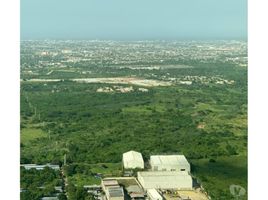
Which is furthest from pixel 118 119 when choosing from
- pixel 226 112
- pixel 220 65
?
pixel 220 65

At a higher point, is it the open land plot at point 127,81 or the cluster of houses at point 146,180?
the open land plot at point 127,81

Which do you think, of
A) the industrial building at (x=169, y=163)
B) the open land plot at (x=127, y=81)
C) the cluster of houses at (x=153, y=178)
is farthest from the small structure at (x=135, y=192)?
the open land plot at (x=127, y=81)

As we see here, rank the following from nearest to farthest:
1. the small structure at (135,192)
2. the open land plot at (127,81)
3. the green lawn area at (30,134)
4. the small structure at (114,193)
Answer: the small structure at (114,193)
the small structure at (135,192)
the green lawn area at (30,134)
the open land plot at (127,81)

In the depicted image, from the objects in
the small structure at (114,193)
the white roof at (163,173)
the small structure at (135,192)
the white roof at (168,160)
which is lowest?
the small structure at (135,192)

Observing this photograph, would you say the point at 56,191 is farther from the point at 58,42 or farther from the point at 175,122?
the point at 58,42

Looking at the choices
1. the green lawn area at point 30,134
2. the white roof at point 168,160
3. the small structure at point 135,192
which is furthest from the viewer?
the green lawn area at point 30,134

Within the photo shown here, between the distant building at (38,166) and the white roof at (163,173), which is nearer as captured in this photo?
the white roof at (163,173)

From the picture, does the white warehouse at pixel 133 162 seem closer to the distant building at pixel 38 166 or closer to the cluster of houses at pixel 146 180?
the cluster of houses at pixel 146 180
